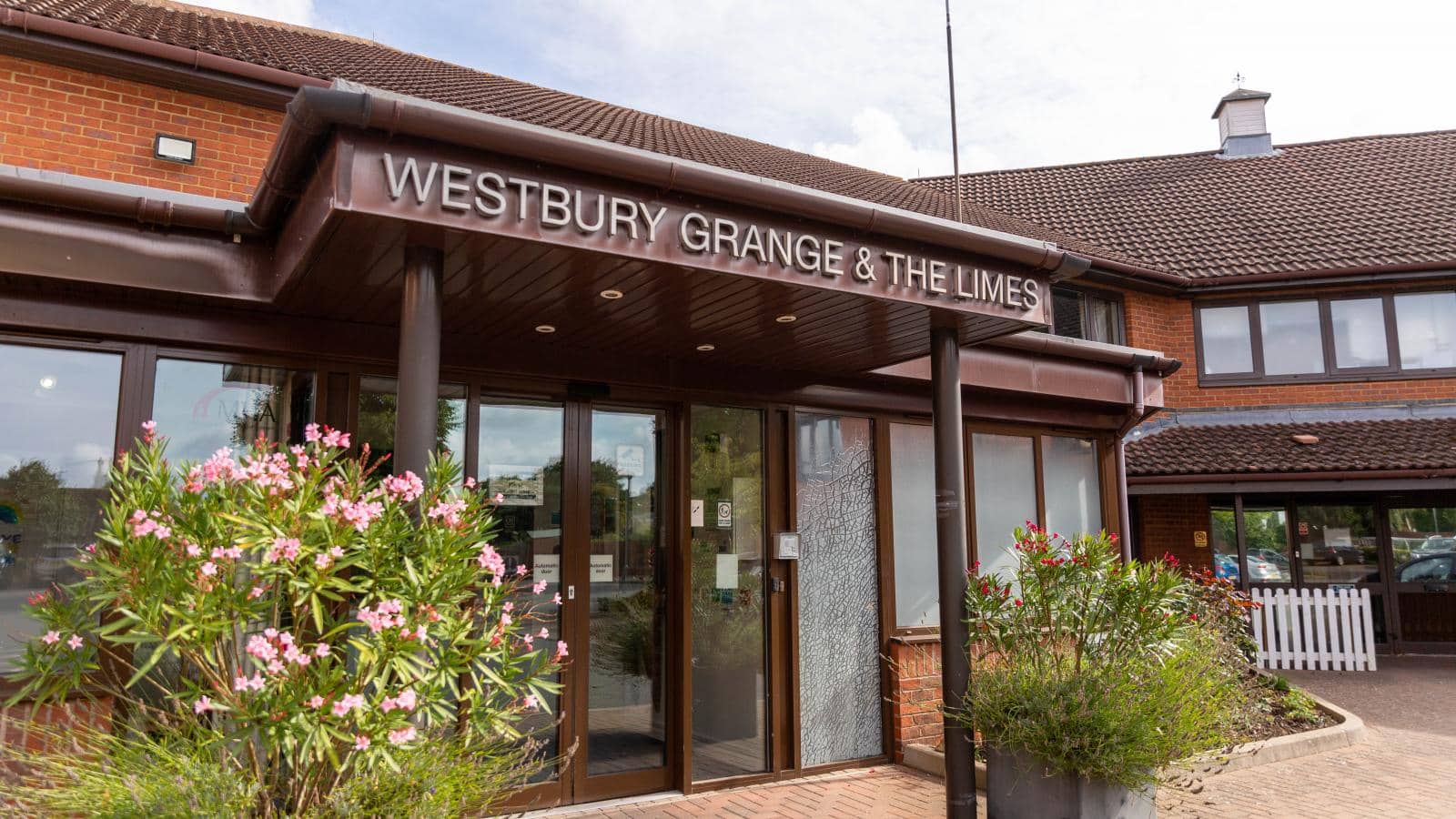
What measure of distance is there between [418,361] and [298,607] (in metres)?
1.15

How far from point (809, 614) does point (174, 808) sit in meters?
4.56

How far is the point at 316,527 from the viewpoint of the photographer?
3.09 metres

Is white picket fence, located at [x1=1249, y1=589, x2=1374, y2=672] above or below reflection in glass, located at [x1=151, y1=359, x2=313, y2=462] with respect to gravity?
below

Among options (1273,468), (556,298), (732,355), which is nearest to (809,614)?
(732,355)

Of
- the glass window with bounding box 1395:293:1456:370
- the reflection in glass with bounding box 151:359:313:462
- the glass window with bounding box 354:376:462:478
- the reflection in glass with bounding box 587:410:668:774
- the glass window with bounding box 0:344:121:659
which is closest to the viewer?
the glass window with bounding box 0:344:121:659

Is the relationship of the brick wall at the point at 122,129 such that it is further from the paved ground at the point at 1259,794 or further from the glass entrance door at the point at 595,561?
the paved ground at the point at 1259,794

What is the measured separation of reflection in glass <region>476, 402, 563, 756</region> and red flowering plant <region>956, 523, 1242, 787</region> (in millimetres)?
2520

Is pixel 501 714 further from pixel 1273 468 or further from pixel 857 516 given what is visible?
pixel 1273 468

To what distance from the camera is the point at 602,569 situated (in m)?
6.10

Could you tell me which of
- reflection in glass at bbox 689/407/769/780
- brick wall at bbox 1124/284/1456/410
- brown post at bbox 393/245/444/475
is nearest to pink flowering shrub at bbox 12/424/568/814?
brown post at bbox 393/245/444/475

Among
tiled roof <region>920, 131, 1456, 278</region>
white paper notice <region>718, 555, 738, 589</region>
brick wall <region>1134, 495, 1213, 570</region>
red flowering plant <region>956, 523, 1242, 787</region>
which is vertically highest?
tiled roof <region>920, 131, 1456, 278</region>

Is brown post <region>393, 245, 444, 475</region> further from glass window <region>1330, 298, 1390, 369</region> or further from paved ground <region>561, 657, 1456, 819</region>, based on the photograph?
→ glass window <region>1330, 298, 1390, 369</region>

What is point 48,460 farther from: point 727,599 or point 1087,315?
point 1087,315

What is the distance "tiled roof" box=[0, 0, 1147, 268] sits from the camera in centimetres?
656
